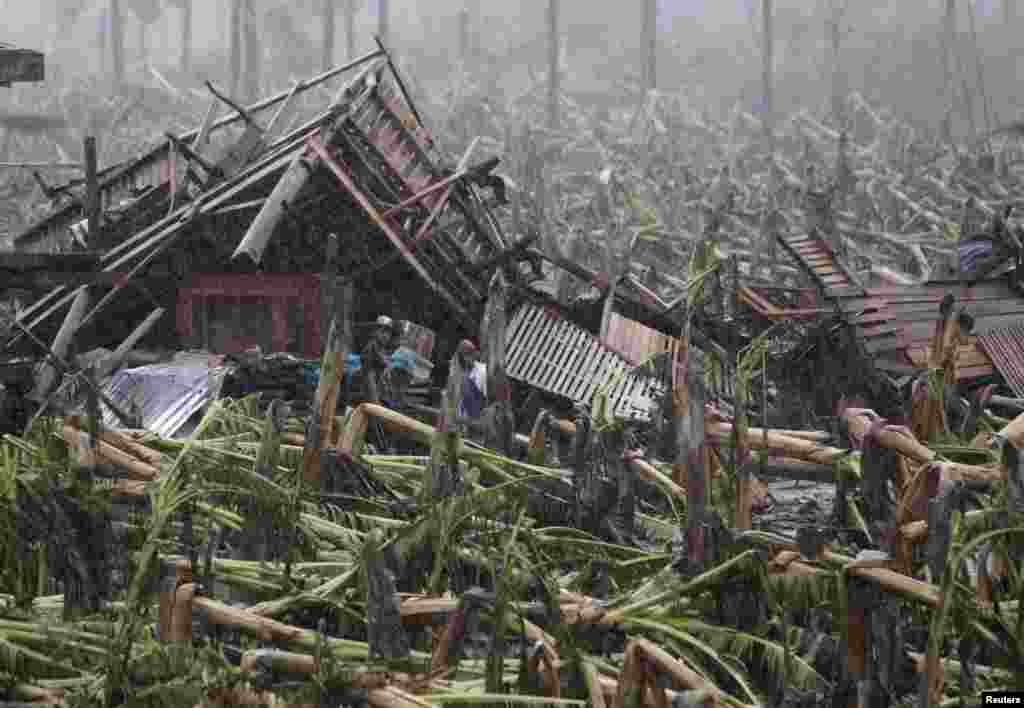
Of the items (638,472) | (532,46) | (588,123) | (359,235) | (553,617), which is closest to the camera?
(553,617)

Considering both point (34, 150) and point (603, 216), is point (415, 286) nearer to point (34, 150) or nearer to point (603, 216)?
point (603, 216)

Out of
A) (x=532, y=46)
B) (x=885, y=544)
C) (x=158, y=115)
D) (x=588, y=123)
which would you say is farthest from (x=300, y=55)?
(x=885, y=544)

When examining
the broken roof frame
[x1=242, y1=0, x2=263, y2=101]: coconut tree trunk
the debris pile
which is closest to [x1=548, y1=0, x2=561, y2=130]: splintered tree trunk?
[x1=242, y1=0, x2=263, y2=101]: coconut tree trunk

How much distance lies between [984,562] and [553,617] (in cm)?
192

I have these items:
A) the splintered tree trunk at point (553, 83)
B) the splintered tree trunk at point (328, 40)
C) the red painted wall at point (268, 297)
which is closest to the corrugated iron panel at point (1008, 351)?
the red painted wall at point (268, 297)

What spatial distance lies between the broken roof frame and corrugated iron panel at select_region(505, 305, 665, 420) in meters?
0.64

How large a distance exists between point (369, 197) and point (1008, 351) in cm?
693

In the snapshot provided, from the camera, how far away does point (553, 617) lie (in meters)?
5.52

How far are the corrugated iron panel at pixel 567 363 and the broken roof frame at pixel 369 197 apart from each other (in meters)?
0.64

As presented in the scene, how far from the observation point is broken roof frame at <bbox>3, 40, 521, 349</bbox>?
13.5 metres

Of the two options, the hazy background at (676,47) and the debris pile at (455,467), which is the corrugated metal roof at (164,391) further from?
the hazy background at (676,47)

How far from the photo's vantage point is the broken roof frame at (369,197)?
13.5 meters

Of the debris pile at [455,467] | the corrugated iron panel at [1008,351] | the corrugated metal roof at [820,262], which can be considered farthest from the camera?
the corrugated metal roof at [820,262]

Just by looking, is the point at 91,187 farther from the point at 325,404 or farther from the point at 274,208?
the point at 325,404
